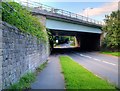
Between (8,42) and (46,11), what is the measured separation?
28.1 metres

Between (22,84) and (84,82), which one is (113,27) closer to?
(84,82)

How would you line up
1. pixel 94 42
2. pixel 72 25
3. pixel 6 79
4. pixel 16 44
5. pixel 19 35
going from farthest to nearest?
pixel 94 42 → pixel 72 25 → pixel 19 35 → pixel 16 44 → pixel 6 79

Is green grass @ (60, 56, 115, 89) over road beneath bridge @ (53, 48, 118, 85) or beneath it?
over

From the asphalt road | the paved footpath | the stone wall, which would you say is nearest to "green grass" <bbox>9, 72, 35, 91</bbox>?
the stone wall

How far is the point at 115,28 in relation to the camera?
4506cm

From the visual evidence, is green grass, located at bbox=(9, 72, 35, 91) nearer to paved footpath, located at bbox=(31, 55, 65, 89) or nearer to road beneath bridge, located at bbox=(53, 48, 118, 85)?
paved footpath, located at bbox=(31, 55, 65, 89)

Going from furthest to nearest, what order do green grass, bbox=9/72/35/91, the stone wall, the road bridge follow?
1. the road bridge
2. green grass, bbox=9/72/35/91
3. the stone wall

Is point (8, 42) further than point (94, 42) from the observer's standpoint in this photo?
No

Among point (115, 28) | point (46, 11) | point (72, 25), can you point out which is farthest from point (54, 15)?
point (115, 28)

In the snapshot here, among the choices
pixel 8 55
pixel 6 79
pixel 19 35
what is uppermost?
pixel 19 35

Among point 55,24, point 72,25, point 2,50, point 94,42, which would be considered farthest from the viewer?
point 94,42

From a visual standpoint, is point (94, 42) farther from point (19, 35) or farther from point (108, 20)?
point (19, 35)

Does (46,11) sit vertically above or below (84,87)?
above

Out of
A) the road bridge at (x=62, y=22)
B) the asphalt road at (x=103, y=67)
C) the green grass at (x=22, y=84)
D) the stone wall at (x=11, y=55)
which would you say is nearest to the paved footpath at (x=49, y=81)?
the green grass at (x=22, y=84)
